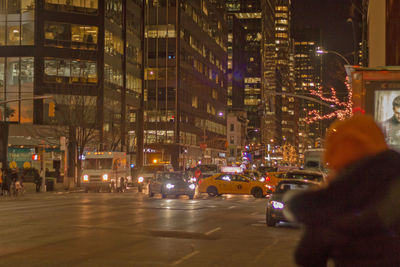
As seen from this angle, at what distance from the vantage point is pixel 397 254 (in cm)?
331

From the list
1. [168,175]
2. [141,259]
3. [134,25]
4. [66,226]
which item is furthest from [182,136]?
[141,259]

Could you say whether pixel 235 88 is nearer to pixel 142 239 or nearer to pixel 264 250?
pixel 142 239

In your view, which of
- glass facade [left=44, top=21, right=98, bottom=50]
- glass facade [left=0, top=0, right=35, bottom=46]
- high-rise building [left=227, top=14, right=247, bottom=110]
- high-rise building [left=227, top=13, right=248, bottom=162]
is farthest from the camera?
high-rise building [left=227, top=14, right=247, bottom=110]

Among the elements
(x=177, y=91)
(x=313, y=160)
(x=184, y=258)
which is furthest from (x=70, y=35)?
(x=184, y=258)

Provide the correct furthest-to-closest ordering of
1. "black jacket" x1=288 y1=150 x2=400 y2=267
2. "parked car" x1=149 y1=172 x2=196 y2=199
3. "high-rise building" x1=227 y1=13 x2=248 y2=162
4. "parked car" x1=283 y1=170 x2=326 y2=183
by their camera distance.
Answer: "high-rise building" x1=227 y1=13 x2=248 y2=162, "parked car" x1=149 y1=172 x2=196 y2=199, "parked car" x1=283 y1=170 x2=326 y2=183, "black jacket" x1=288 y1=150 x2=400 y2=267

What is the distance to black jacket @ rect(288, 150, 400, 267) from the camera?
330 centimetres

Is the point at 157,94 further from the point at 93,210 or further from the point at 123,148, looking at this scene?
the point at 93,210

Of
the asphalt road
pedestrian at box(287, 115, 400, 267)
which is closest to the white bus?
the asphalt road

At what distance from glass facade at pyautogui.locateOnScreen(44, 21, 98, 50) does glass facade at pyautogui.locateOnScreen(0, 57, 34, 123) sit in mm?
3301

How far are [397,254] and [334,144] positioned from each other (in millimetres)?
772

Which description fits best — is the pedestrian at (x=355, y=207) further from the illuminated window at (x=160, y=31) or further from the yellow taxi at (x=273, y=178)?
the illuminated window at (x=160, y=31)

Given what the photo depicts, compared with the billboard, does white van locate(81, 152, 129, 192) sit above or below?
below

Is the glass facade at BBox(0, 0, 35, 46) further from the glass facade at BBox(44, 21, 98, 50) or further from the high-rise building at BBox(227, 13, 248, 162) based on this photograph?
the high-rise building at BBox(227, 13, 248, 162)

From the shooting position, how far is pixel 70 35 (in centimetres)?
6119
